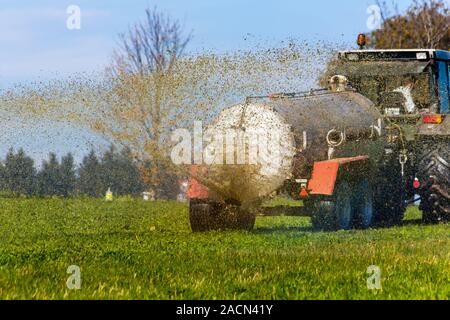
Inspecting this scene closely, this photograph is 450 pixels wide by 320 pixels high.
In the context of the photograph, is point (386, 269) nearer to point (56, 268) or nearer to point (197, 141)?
point (56, 268)

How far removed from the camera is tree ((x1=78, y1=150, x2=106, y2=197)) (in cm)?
4872

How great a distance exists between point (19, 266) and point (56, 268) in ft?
1.92

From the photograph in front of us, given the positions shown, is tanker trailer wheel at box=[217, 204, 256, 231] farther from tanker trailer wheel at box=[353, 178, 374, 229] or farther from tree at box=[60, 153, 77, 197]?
tree at box=[60, 153, 77, 197]

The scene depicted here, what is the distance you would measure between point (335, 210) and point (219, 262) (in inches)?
235

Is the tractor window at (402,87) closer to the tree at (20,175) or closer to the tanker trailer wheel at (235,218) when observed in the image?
the tanker trailer wheel at (235,218)

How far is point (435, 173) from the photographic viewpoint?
18156 millimetres

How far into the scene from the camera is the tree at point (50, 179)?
45.2 meters

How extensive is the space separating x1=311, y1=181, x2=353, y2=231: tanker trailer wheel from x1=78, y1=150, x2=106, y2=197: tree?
3340 centimetres

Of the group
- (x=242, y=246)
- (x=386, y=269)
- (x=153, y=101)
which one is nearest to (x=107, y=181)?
(x=153, y=101)

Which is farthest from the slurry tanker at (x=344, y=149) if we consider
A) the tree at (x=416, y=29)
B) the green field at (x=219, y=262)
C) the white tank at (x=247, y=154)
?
the tree at (x=416, y=29)

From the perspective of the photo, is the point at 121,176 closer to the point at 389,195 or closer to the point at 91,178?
the point at 91,178

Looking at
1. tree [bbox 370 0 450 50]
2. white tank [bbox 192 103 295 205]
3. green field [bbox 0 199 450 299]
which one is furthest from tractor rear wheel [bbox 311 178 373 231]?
tree [bbox 370 0 450 50]

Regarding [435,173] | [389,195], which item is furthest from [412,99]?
[389,195]

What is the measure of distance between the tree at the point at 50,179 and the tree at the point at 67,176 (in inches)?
8.4
